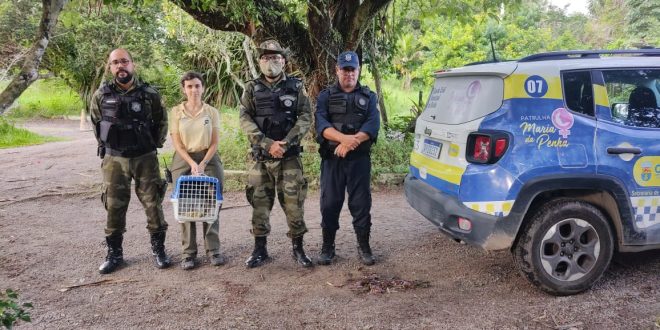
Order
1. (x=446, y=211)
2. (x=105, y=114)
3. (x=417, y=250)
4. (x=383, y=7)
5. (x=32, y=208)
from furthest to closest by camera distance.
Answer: (x=383, y=7)
(x=32, y=208)
(x=417, y=250)
(x=105, y=114)
(x=446, y=211)

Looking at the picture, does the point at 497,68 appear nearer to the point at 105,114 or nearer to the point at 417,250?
the point at 417,250

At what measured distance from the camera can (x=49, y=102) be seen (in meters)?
23.0

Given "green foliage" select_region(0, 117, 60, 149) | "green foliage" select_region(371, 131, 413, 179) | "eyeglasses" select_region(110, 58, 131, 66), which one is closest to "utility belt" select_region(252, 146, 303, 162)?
"eyeglasses" select_region(110, 58, 131, 66)

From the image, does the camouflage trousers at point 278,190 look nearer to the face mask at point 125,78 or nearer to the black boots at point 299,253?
the black boots at point 299,253

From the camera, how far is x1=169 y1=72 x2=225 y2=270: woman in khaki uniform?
171 inches

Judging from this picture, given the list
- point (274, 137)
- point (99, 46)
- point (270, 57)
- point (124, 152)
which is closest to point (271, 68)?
point (270, 57)

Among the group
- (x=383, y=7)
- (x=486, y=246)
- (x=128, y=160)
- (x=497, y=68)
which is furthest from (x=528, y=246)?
(x=383, y=7)

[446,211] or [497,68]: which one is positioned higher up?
[497,68]

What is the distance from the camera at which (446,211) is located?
3.71m

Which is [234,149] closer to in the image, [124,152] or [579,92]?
[124,152]

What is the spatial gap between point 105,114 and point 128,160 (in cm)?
45

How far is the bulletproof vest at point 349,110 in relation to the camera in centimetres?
430

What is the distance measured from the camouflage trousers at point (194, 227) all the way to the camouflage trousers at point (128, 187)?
204mm

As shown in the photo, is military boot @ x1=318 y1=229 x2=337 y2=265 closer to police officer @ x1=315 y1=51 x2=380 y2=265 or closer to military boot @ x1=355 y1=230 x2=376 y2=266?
police officer @ x1=315 y1=51 x2=380 y2=265
